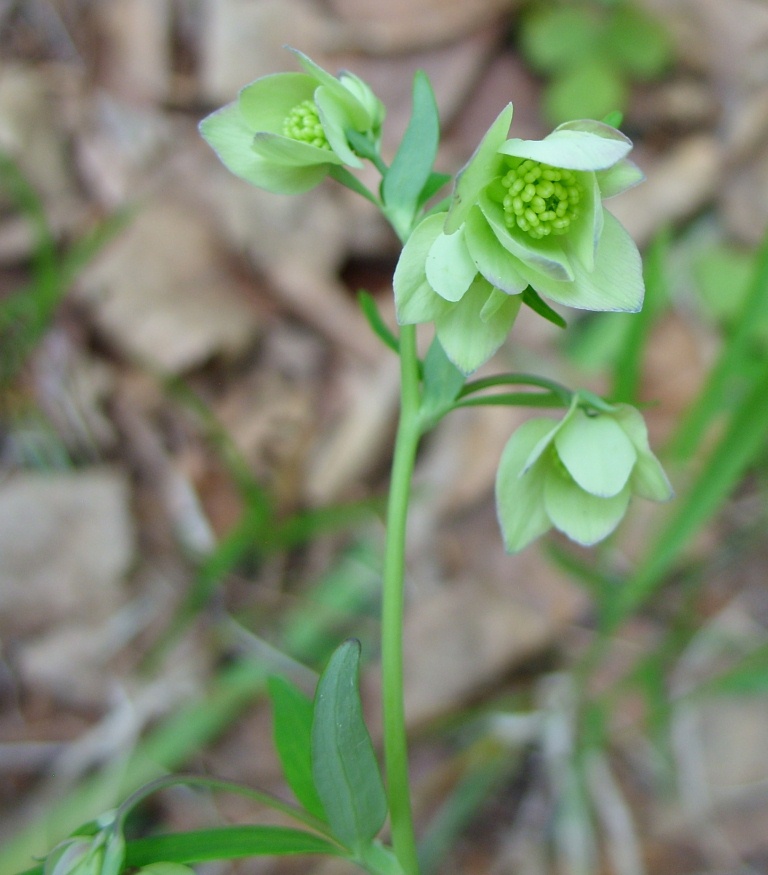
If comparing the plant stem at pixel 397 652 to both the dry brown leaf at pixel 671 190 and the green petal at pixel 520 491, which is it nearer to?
the green petal at pixel 520 491

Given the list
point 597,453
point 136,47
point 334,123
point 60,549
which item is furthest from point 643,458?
point 136,47

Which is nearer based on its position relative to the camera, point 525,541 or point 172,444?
point 525,541

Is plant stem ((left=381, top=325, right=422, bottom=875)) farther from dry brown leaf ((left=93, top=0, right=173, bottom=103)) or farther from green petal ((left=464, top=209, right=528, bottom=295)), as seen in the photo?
dry brown leaf ((left=93, top=0, right=173, bottom=103))

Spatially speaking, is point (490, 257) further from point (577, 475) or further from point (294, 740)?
point (294, 740)

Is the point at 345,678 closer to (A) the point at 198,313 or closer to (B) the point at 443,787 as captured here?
(B) the point at 443,787

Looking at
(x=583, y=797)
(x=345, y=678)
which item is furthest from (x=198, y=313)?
(x=345, y=678)

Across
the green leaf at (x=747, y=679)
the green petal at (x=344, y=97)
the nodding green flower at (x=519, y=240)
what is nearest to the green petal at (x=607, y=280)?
the nodding green flower at (x=519, y=240)

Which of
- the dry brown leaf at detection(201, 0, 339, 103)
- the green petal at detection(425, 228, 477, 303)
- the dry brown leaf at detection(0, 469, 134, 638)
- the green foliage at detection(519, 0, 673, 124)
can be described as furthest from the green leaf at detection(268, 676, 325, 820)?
the dry brown leaf at detection(201, 0, 339, 103)
